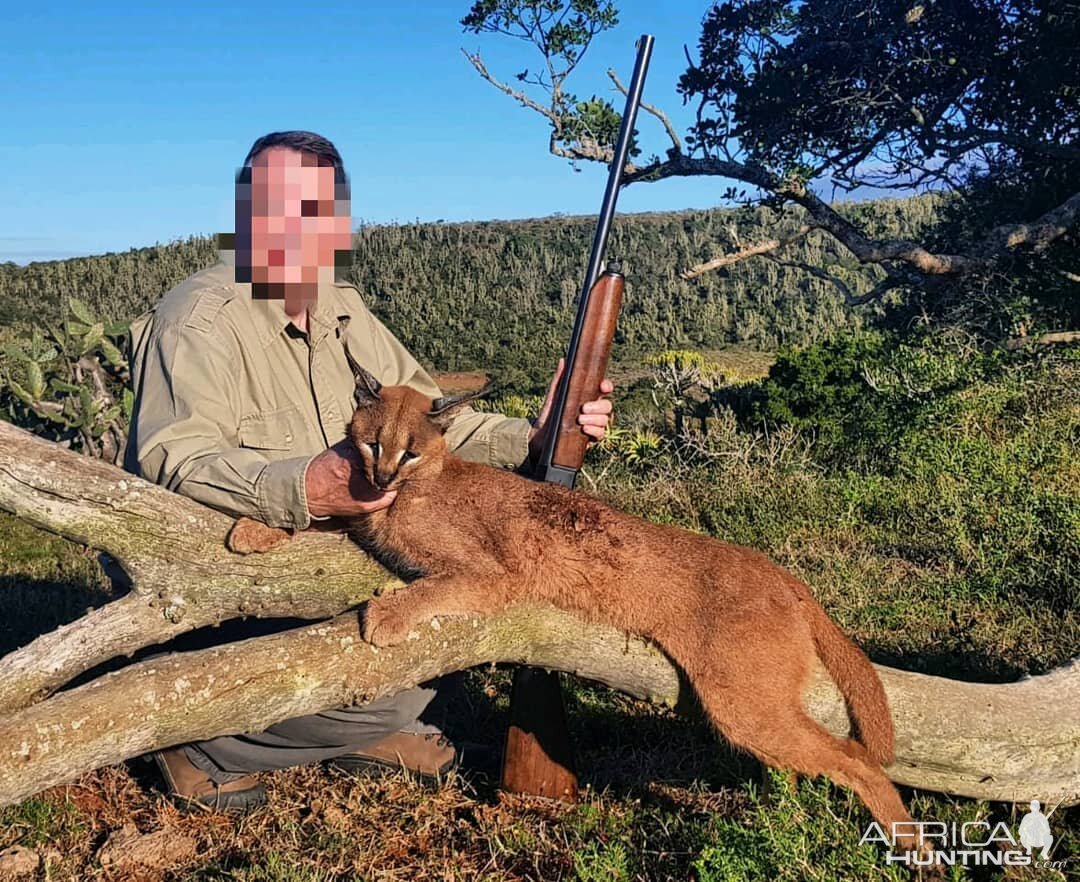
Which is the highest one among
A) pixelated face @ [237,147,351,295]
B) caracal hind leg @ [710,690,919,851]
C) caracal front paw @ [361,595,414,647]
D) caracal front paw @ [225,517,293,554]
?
pixelated face @ [237,147,351,295]

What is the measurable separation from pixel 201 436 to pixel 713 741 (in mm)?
3072

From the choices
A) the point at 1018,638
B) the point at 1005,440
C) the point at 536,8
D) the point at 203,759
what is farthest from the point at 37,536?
the point at 1005,440

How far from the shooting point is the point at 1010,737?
13.5 ft

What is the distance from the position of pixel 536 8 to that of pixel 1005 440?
7041 millimetres

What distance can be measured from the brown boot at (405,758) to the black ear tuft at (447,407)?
1.89m

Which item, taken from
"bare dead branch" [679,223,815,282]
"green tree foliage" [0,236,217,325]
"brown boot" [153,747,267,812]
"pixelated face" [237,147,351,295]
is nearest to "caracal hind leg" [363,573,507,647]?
"brown boot" [153,747,267,812]

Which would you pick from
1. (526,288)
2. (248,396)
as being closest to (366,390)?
(248,396)

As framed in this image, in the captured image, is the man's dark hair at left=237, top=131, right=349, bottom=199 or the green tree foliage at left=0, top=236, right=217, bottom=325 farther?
the green tree foliage at left=0, top=236, right=217, bottom=325

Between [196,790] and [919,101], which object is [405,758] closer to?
[196,790]

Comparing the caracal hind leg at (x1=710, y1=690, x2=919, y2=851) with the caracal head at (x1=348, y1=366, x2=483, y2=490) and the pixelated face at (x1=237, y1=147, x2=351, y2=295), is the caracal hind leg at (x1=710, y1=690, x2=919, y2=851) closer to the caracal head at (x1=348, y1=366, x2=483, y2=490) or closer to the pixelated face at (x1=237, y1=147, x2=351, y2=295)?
the caracal head at (x1=348, y1=366, x2=483, y2=490)

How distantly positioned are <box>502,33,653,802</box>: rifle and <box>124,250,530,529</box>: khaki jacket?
0.48m

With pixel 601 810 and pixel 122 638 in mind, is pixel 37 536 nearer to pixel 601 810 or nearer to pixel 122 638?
pixel 122 638

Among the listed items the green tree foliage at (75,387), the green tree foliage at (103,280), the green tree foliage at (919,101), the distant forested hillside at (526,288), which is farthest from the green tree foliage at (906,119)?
the green tree foliage at (103,280)

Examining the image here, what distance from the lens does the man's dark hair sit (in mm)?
4742
